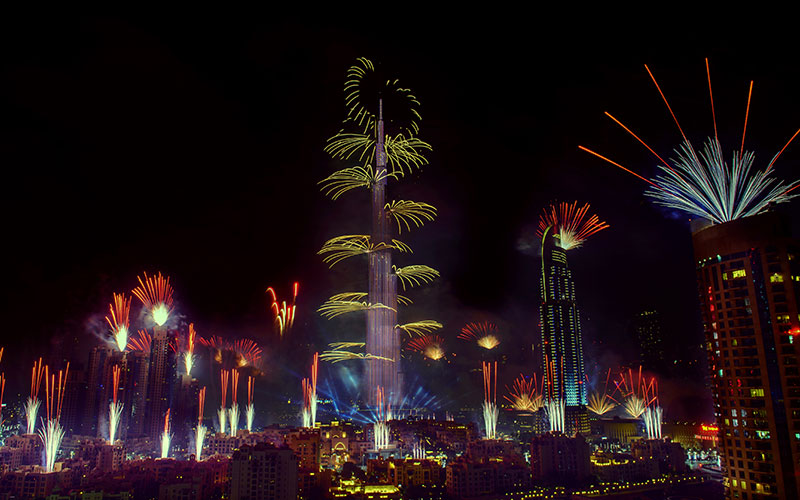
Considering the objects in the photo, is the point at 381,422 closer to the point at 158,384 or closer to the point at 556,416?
the point at 158,384

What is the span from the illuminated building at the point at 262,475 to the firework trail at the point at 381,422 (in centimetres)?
1132

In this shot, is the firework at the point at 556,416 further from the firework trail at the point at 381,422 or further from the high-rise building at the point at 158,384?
the high-rise building at the point at 158,384

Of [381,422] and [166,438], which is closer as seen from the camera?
[381,422]

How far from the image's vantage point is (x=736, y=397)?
18500 mm

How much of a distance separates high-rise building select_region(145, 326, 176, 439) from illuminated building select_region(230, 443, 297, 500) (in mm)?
24800

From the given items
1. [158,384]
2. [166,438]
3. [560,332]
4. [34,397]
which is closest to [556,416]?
[560,332]

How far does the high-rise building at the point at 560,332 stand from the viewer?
62.8 m

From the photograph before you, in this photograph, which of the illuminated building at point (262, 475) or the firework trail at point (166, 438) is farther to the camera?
the firework trail at point (166, 438)

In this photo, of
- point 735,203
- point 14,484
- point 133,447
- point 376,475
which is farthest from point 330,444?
point 735,203

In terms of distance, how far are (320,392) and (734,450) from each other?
46876 mm

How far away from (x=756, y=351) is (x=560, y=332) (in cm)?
4752

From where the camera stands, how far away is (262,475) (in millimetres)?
24562

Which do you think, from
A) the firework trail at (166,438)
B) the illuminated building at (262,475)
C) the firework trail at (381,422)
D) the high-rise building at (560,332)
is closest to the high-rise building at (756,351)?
the illuminated building at (262,475)

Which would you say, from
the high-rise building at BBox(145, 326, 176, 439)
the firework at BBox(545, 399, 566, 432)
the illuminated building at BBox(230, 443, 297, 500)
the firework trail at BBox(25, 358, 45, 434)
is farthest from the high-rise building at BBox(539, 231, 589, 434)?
the firework trail at BBox(25, 358, 45, 434)
